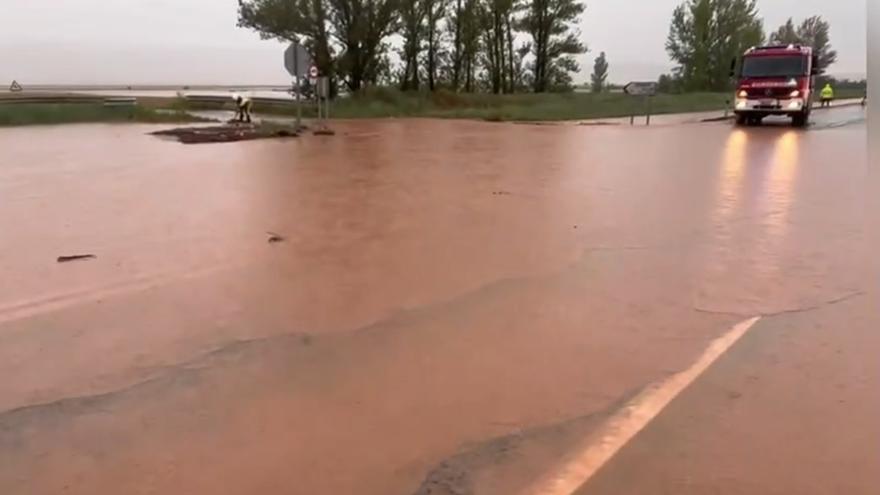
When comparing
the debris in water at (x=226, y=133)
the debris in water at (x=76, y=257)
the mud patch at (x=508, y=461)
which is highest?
the debris in water at (x=226, y=133)

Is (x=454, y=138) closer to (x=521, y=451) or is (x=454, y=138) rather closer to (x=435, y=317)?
(x=435, y=317)

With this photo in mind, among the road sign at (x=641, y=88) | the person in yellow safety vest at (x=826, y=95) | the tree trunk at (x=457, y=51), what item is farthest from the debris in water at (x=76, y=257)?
the person in yellow safety vest at (x=826, y=95)

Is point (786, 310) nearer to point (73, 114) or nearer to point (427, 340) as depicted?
point (427, 340)

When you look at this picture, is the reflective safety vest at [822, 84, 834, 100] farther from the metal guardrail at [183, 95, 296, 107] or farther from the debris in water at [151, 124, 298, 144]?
the debris in water at [151, 124, 298, 144]

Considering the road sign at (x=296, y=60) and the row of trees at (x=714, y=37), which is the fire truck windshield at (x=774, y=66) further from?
the row of trees at (x=714, y=37)

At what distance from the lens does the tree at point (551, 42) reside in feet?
190

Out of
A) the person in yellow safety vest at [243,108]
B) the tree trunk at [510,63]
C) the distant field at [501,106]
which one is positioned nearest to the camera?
the person in yellow safety vest at [243,108]

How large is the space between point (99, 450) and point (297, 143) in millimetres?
16980

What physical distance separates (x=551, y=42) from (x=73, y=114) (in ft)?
124

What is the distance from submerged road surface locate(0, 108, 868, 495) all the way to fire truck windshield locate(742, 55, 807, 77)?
18.5 meters

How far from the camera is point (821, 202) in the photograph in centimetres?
1132

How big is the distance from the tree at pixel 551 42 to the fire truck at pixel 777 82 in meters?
29.5

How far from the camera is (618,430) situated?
4105mm

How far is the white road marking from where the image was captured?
358cm
